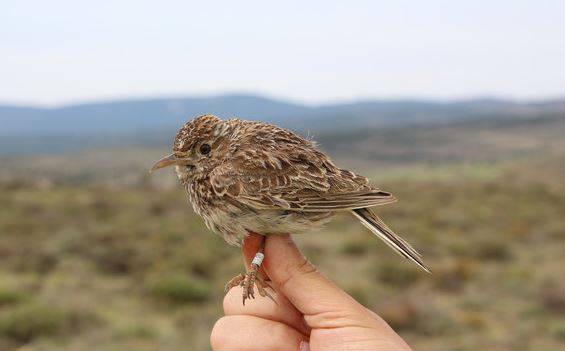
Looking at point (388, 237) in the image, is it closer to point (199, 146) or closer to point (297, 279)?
point (297, 279)

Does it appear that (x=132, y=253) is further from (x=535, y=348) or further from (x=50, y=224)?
(x=535, y=348)

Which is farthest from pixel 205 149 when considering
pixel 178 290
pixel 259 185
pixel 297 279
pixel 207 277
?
pixel 207 277

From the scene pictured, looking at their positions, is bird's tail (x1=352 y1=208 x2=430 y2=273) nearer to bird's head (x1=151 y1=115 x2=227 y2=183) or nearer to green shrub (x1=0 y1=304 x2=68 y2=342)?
bird's head (x1=151 y1=115 x2=227 y2=183)

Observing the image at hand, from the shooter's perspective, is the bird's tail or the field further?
the field

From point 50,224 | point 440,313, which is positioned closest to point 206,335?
point 440,313

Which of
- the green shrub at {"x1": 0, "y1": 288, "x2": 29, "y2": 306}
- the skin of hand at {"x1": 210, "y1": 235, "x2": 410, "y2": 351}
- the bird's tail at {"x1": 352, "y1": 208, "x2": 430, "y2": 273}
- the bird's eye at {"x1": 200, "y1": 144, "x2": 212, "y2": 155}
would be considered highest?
the bird's eye at {"x1": 200, "y1": 144, "x2": 212, "y2": 155}

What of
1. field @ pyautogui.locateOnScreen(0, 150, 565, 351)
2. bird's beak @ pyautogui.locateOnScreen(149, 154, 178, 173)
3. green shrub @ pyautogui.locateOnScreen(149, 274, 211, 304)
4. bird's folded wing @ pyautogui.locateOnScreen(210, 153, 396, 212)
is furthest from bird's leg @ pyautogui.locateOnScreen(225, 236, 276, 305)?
green shrub @ pyautogui.locateOnScreen(149, 274, 211, 304)
